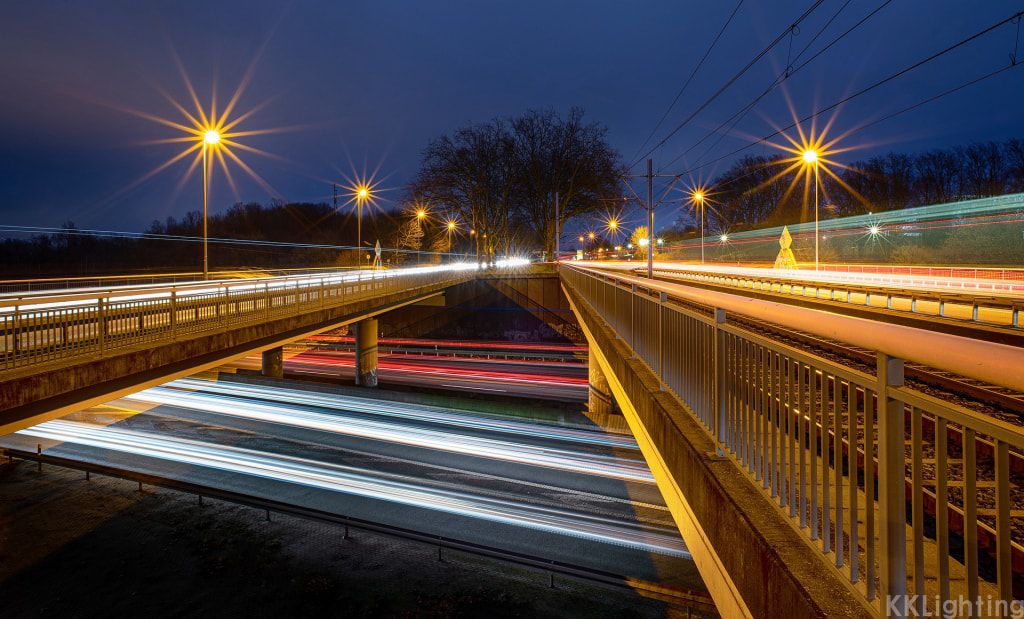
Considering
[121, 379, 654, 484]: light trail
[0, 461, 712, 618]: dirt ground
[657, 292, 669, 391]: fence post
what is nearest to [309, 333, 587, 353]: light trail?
[121, 379, 654, 484]: light trail

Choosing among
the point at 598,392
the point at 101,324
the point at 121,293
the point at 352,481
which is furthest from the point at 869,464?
the point at 121,293

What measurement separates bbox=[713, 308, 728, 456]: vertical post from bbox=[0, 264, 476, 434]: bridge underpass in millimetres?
10483

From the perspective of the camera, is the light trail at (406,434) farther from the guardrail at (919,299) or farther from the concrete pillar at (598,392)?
the guardrail at (919,299)

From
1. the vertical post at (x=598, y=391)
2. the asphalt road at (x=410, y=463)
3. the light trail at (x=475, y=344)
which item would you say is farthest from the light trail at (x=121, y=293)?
the vertical post at (x=598, y=391)

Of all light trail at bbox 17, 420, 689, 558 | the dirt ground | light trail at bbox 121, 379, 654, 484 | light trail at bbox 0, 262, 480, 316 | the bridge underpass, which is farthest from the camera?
light trail at bbox 121, 379, 654, 484

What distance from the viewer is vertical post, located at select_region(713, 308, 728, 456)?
4254 mm

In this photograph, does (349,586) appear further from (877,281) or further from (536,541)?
(877,281)

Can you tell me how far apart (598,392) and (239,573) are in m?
15.3

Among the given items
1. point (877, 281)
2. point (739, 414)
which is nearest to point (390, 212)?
point (877, 281)

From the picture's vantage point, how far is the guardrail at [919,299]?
14.6 meters

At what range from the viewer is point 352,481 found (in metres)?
16.8

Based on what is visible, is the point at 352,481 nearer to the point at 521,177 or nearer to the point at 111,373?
the point at 111,373

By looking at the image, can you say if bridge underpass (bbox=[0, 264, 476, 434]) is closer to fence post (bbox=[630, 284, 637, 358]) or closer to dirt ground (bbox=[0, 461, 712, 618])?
dirt ground (bbox=[0, 461, 712, 618])

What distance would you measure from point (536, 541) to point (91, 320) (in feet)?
33.9
